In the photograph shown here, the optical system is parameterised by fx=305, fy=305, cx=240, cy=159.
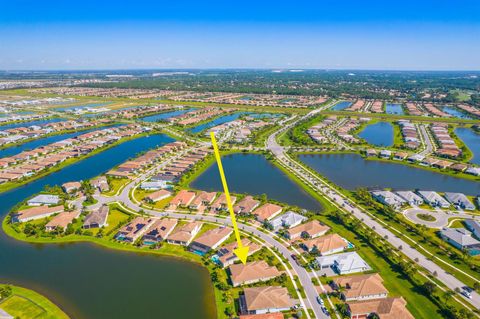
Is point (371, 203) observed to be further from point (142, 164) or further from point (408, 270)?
point (142, 164)

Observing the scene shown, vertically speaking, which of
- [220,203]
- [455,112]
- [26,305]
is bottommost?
[26,305]

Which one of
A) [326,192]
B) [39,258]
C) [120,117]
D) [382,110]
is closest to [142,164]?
[39,258]

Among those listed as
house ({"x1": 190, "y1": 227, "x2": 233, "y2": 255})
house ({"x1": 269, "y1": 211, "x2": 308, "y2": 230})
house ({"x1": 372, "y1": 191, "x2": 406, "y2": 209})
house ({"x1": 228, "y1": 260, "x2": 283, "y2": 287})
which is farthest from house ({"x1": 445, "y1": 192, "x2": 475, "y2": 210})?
house ({"x1": 190, "y1": 227, "x2": 233, "y2": 255})

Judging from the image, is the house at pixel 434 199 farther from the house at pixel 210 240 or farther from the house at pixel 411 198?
the house at pixel 210 240

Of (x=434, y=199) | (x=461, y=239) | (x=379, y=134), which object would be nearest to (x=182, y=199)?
(x=461, y=239)

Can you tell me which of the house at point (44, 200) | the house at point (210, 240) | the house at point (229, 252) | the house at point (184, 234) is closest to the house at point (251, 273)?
the house at point (229, 252)

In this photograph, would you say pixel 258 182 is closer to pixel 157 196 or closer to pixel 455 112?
pixel 157 196
